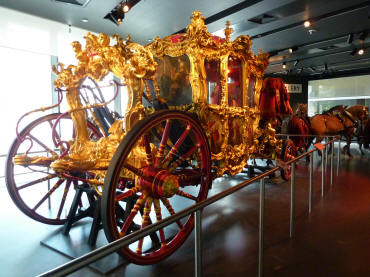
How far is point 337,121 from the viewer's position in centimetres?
739

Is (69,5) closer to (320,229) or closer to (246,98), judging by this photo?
(246,98)

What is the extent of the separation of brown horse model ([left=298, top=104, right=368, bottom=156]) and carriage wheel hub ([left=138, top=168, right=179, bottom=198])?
230 inches

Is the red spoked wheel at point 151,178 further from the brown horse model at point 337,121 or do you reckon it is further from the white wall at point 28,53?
the brown horse model at point 337,121

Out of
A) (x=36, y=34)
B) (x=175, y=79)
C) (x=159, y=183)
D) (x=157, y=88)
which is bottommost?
(x=159, y=183)

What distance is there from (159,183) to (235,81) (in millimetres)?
1773

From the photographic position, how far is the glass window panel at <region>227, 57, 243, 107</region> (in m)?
3.01

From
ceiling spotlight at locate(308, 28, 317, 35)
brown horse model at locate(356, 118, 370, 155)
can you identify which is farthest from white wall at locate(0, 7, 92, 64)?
brown horse model at locate(356, 118, 370, 155)

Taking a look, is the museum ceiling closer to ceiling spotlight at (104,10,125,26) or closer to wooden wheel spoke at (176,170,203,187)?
ceiling spotlight at (104,10,125,26)

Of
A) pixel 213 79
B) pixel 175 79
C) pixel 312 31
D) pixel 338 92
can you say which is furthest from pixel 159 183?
pixel 338 92

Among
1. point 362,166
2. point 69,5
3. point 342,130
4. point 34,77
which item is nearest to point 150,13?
point 69,5

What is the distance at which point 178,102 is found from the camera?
2809 mm

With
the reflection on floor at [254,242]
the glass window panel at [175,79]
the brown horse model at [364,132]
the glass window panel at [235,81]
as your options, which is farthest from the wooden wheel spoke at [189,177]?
the brown horse model at [364,132]

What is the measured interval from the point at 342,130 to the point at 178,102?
255 inches

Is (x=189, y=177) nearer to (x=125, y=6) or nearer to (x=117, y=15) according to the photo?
(x=125, y=6)
